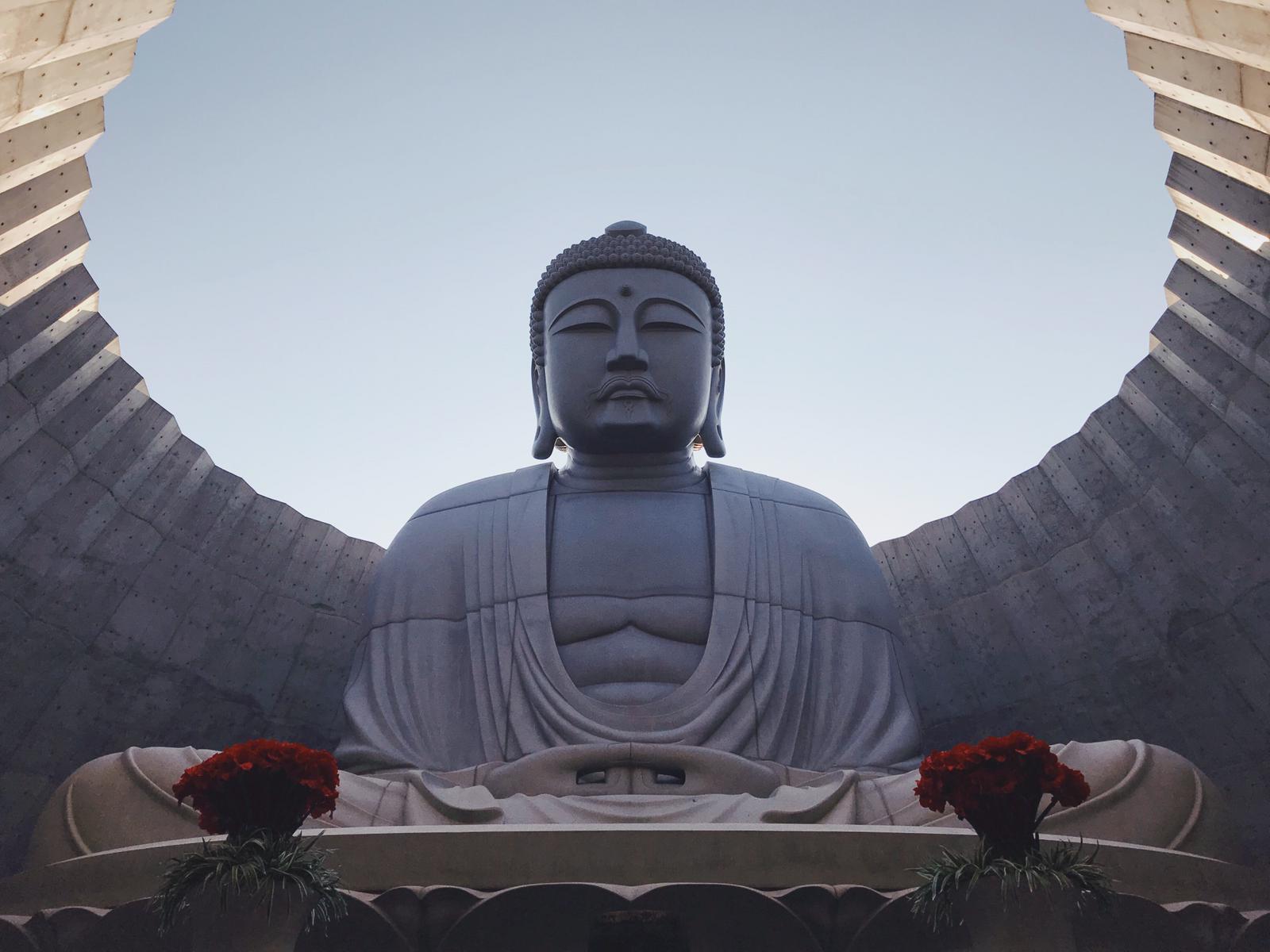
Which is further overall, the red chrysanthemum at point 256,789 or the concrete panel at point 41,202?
the concrete panel at point 41,202

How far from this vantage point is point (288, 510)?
8070 mm

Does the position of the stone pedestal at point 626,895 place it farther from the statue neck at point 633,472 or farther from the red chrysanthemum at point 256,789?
the statue neck at point 633,472

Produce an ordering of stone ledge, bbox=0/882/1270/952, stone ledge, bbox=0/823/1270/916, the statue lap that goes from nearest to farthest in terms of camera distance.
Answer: stone ledge, bbox=0/882/1270/952 → stone ledge, bbox=0/823/1270/916 → the statue lap

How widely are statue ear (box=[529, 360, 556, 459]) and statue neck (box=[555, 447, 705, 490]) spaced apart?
25cm

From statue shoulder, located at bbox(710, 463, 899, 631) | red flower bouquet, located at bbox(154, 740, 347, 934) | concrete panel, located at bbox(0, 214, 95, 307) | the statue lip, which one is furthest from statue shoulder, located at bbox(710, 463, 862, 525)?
red flower bouquet, located at bbox(154, 740, 347, 934)

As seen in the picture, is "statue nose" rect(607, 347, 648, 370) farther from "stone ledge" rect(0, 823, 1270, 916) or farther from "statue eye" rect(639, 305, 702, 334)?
"stone ledge" rect(0, 823, 1270, 916)

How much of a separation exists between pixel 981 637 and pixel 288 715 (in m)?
3.95

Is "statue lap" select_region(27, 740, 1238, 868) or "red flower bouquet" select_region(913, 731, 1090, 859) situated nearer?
"red flower bouquet" select_region(913, 731, 1090, 859)

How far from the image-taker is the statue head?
24.8 ft

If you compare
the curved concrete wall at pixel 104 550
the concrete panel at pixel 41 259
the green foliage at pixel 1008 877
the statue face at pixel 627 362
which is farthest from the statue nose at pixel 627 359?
the green foliage at pixel 1008 877

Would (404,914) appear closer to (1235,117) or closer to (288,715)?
(288,715)

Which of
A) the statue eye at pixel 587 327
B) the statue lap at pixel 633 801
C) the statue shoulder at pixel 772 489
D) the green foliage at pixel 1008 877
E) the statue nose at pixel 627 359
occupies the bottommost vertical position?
the green foliage at pixel 1008 877

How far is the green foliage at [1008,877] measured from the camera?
12.1 ft

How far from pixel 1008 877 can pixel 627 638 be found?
339 centimetres
